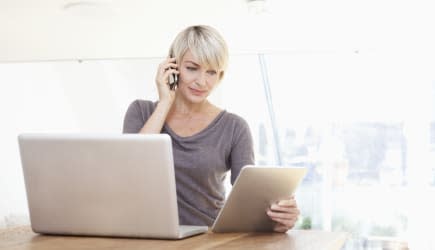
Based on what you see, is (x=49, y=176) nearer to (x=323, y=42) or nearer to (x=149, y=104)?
(x=149, y=104)

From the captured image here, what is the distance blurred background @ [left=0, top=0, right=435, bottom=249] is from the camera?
456 centimetres

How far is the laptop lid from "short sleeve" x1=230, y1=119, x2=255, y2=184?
54cm

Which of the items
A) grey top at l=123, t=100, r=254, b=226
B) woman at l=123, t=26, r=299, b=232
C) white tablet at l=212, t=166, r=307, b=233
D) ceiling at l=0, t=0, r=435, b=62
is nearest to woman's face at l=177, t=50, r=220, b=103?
woman at l=123, t=26, r=299, b=232

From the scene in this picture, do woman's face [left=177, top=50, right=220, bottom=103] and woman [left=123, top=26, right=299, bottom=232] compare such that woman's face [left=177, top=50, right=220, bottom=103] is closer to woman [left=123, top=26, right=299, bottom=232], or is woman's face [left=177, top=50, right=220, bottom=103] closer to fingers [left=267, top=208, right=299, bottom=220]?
woman [left=123, top=26, right=299, bottom=232]

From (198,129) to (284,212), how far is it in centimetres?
53

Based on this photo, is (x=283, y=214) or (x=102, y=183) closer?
(x=102, y=183)

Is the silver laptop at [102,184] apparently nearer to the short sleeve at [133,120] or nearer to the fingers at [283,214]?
the fingers at [283,214]

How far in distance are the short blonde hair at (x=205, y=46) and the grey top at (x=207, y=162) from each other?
19 cm

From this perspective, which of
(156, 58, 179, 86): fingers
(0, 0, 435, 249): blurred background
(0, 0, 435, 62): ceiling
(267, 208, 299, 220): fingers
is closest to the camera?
(267, 208, 299, 220): fingers

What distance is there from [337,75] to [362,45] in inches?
67.8

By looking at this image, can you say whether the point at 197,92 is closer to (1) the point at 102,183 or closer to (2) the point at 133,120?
(2) the point at 133,120

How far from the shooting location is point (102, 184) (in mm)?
1436

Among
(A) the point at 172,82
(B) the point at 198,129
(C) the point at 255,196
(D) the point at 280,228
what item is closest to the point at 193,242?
(C) the point at 255,196

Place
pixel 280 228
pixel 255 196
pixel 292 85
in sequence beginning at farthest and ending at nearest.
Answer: pixel 292 85, pixel 280 228, pixel 255 196
